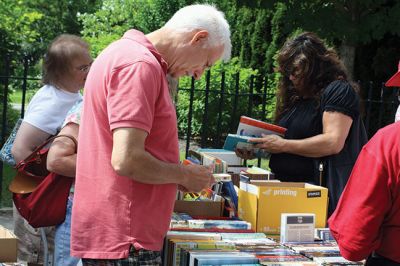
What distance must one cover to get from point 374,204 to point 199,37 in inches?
34.2

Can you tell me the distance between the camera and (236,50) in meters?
14.0

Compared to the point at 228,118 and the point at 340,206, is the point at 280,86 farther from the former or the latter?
the point at 228,118

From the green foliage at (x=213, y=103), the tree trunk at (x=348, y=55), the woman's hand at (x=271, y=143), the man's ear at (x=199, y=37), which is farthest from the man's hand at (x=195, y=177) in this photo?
the tree trunk at (x=348, y=55)

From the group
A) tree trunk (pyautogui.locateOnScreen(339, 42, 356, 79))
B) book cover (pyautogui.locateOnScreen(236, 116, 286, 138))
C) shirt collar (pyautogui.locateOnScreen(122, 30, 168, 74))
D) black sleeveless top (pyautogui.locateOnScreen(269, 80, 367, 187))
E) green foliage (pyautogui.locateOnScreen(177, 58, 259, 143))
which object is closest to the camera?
shirt collar (pyautogui.locateOnScreen(122, 30, 168, 74))

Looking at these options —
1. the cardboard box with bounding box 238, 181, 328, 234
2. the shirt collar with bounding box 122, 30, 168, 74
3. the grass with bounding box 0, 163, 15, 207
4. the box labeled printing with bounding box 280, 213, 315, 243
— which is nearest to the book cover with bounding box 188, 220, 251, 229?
the cardboard box with bounding box 238, 181, 328, 234

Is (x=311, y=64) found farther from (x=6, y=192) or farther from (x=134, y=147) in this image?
(x=6, y=192)

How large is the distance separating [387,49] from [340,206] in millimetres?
9497

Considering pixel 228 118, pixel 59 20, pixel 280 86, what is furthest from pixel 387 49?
pixel 59 20

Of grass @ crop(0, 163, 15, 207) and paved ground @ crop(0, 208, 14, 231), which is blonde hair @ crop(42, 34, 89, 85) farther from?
grass @ crop(0, 163, 15, 207)

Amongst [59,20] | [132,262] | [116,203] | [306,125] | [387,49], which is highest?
[59,20]

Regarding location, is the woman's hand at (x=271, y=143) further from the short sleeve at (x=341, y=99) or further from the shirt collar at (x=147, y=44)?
the shirt collar at (x=147, y=44)

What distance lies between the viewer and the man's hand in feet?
8.11

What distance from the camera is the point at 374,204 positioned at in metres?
2.36

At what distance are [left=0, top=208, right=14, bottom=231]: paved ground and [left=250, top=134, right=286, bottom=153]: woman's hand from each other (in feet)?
10.7
